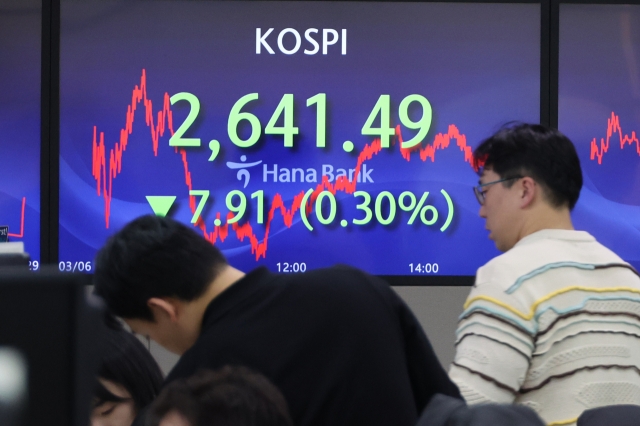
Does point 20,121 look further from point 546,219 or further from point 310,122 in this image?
point 546,219

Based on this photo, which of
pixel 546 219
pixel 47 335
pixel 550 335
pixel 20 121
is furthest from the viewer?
pixel 20 121

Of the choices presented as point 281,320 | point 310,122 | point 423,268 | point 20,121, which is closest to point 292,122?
point 310,122

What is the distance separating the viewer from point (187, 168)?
3.38 m

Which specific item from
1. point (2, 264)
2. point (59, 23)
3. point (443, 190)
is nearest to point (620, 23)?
point (443, 190)

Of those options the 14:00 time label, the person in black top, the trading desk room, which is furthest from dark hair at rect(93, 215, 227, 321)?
the 14:00 time label

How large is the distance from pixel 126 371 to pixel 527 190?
0.84 metres

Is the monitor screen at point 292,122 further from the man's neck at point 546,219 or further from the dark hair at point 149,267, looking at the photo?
the dark hair at point 149,267

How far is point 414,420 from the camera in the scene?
1.42m

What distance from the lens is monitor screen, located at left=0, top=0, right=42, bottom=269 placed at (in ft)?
10.9

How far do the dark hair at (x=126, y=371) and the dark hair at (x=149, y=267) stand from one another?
24 centimetres

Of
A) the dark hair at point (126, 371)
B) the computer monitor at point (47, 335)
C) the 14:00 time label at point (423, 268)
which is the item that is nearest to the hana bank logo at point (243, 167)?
the 14:00 time label at point (423, 268)

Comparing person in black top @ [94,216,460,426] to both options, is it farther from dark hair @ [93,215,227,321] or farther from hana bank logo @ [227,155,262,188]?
hana bank logo @ [227,155,262,188]

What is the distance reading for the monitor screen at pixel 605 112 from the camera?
3.42 metres

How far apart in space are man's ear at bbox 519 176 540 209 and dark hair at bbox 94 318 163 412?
2.60 feet
